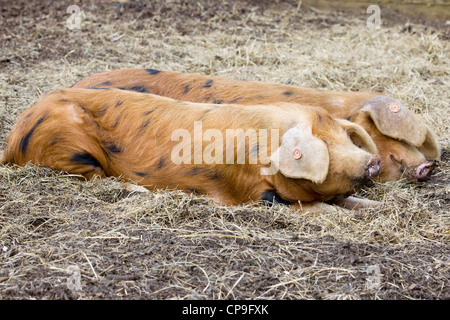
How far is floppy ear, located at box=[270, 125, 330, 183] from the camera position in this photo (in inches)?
171

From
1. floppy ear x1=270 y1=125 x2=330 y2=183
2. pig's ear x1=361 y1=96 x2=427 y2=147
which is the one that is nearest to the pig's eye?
pig's ear x1=361 y1=96 x2=427 y2=147

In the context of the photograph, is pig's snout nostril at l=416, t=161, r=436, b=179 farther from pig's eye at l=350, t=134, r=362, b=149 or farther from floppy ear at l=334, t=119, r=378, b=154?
pig's eye at l=350, t=134, r=362, b=149

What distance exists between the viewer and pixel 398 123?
5051 mm

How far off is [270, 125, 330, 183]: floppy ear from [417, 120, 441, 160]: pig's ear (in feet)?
3.89

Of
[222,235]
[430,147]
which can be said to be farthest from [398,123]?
[222,235]

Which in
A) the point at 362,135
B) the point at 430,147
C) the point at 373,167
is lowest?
the point at 430,147

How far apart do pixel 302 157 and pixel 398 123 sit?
1103 mm

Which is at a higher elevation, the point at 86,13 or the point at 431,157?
the point at 86,13

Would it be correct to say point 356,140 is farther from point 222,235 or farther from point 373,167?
point 222,235

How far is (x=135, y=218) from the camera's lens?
420 cm

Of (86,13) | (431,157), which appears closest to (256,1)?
(86,13)

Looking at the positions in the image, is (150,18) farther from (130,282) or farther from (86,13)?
(130,282)

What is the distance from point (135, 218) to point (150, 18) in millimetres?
5900

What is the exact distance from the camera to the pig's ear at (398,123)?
5.03 metres
